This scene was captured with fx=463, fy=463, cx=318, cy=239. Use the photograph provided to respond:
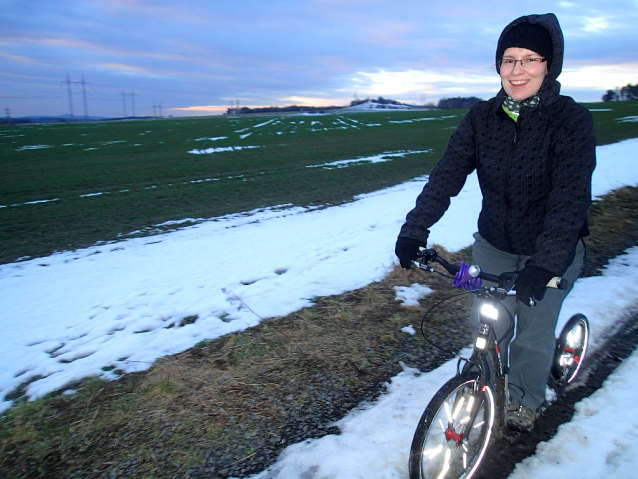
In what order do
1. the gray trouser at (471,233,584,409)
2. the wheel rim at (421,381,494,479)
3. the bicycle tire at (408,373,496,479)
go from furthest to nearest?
1. the gray trouser at (471,233,584,409)
2. the wheel rim at (421,381,494,479)
3. the bicycle tire at (408,373,496,479)

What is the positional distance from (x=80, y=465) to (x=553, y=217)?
310 cm

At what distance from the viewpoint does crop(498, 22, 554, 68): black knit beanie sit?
230cm

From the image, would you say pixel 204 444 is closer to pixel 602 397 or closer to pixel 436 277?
pixel 602 397

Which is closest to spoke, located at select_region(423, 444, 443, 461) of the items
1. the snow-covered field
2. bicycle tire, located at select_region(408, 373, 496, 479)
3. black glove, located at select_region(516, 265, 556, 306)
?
bicycle tire, located at select_region(408, 373, 496, 479)

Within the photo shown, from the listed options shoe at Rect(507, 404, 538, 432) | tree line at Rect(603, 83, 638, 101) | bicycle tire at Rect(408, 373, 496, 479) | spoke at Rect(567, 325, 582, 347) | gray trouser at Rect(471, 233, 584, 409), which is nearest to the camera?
bicycle tire at Rect(408, 373, 496, 479)

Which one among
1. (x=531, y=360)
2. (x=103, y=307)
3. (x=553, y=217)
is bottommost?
(x=103, y=307)

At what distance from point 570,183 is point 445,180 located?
685 mm

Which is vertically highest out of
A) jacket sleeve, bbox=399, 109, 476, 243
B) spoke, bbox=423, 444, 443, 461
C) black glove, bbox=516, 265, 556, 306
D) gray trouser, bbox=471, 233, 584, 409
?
jacket sleeve, bbox=399, 109, 476, 243

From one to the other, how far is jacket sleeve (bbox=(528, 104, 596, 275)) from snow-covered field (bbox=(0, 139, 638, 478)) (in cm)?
143

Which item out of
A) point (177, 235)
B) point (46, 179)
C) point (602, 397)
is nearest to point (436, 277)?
point (602, 397)

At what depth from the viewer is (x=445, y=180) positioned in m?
2.79

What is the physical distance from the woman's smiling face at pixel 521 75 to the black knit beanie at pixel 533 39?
0.02 m

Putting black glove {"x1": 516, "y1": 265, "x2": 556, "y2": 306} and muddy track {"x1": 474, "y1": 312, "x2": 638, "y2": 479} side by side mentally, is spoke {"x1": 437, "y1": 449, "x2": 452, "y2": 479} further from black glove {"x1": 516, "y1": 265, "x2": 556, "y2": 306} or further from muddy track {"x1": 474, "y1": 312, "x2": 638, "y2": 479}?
black glove {"x1": 516, "y1": 265, "x2": 556, "y2": 306}

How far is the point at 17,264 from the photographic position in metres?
7.37
